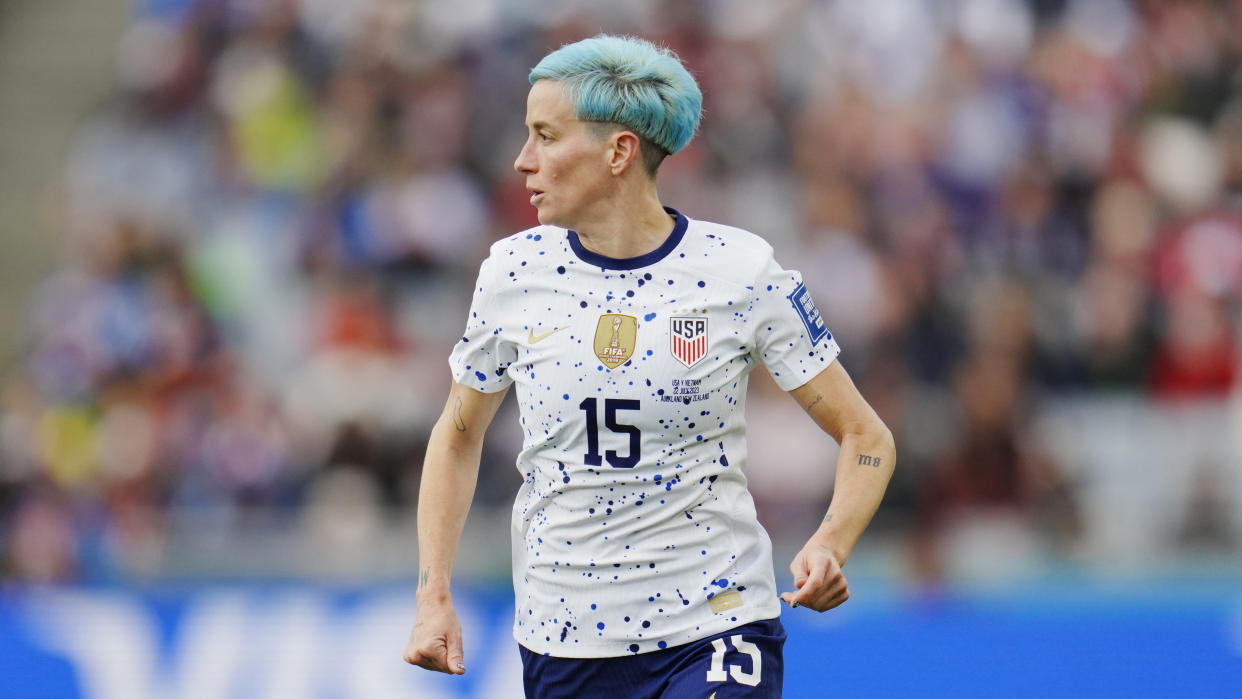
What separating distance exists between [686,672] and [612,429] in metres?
0.60

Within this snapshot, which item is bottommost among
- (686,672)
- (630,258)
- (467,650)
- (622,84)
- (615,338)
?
(686,672)

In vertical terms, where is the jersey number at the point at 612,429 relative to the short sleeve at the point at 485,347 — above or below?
below

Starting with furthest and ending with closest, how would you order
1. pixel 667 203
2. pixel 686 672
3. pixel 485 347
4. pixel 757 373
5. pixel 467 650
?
pixel 667 203 → pixel 757 373 → pixel 467 650 → pixel 485 347 → pixel 686 672

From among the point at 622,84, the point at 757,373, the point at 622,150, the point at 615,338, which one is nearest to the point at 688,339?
the point at 615,338

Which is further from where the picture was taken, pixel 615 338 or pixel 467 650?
pixel 467 650

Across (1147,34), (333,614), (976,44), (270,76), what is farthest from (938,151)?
(333,614)

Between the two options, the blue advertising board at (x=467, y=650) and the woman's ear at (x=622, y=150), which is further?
the blue advertising board at (x=467, y=650)

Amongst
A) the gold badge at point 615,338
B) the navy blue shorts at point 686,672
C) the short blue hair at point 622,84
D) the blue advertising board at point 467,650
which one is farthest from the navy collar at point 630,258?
the blue advertising board at point 467,650

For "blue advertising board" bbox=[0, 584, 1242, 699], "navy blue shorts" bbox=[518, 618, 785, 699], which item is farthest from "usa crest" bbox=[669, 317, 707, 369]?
"blue advertising board" bbox=[0, 584, 1242, 699]

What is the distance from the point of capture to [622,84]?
394 cm

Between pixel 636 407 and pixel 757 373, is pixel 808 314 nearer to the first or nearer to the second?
pixel 636 407

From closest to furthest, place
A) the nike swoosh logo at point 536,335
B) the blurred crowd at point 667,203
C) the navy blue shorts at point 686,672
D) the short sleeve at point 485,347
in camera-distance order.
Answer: the navy blue shorts at point 686,672 → the nike swoosh logo at point 536,335 → the short sleeve at point 485,347 → the blurred crowd at point 667,203

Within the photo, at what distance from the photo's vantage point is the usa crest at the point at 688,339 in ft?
12.8

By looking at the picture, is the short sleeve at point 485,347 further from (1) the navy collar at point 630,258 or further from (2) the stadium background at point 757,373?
(2) the stadium background at point 757,373
